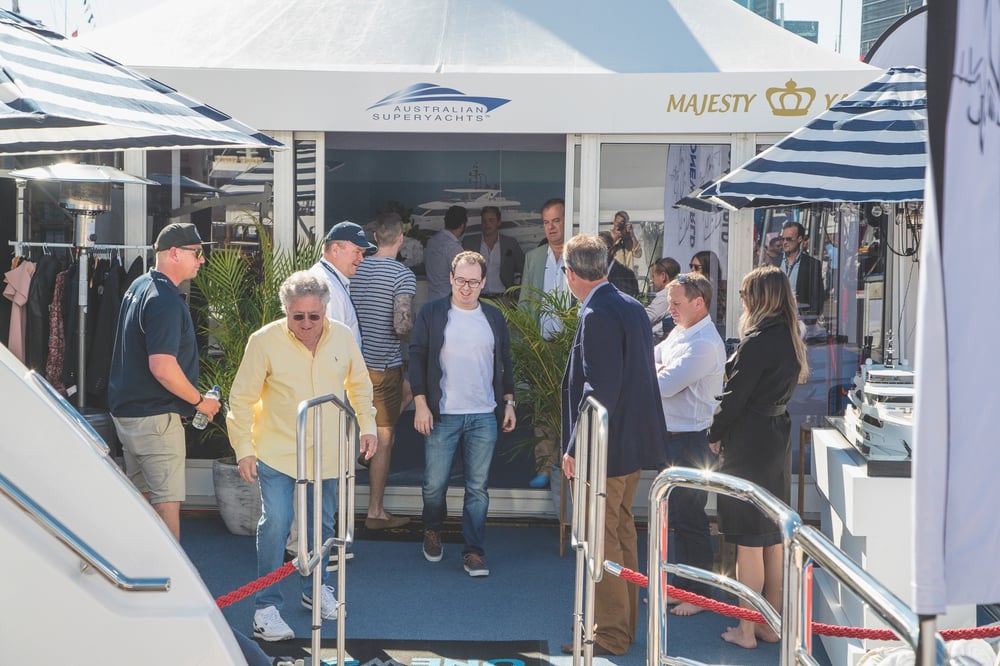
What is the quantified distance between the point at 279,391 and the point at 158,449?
2.60ft

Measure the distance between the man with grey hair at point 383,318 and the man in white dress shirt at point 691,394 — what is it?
1981 mm

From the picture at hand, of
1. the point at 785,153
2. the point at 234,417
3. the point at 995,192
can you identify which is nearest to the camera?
the point at 995,192

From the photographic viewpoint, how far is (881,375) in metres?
5.14

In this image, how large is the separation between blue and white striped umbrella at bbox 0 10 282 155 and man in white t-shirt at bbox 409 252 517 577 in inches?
56.8

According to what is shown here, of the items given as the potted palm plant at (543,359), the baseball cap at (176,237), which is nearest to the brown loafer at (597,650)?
the potted palm plant at (543,359)

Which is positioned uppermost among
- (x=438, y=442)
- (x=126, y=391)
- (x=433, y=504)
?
(x=126, y=391)

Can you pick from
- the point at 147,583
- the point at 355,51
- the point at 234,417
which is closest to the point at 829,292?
the point at 355,51

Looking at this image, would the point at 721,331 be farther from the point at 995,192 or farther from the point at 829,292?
the point at 995,192

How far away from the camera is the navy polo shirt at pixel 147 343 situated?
5.18 m

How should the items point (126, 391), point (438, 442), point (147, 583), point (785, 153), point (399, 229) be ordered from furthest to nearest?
point (399, 229) → point (438, 442) → point (785, 153) → point (126, 391) → point (147, 583)

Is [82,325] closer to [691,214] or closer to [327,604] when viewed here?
[327,604]

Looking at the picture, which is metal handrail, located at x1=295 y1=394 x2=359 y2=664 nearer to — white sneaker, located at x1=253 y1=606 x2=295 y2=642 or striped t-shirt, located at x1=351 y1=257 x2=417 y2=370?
white sneaker, located at x1=253 y1=606 x2=295 y2=642

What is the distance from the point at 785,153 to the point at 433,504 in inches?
114

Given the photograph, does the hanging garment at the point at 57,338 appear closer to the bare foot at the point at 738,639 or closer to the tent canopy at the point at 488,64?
the tent canopy at the point at 488,64
